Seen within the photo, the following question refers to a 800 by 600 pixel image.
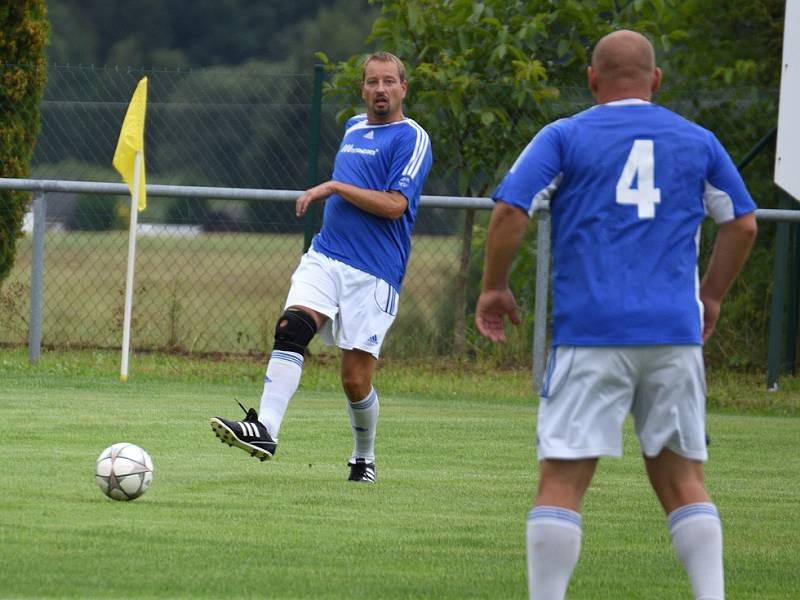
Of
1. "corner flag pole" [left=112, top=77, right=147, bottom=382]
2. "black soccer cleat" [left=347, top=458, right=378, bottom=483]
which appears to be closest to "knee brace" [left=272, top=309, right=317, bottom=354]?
"black soccer cleat" [left=347, top=458, right=378, bottom=483]

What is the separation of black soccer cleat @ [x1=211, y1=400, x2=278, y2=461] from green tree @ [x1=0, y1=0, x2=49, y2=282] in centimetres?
706

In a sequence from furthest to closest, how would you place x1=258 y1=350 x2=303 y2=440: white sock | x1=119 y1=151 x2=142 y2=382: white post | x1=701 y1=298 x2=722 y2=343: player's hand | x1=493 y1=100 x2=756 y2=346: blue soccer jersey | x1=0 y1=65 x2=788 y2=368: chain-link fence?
x1=0 y1=65 x2=788 y2=368: chain-link fence, x1=119 y1=151 x2=142 y2=382: white post, x1=258 y1=350 x2=303 y2=440: white sock, x1=701 y1=298 x2=722 y2=343: player's hand, x1=493 y1=100 x2=756 y2=346: blue soccer jersey

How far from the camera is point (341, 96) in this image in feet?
45.7

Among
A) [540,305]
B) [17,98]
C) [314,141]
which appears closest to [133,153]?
[314,141]

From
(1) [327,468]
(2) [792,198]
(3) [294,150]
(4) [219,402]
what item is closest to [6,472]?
(1) [327,468]

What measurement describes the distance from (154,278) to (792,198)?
266 inches

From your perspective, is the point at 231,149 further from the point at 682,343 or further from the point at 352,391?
the point at 682,343

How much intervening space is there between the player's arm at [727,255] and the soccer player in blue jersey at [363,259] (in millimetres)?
3044

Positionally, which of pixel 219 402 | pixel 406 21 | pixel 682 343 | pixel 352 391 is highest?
pixel 406 21

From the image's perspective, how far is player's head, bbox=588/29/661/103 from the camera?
4.79m

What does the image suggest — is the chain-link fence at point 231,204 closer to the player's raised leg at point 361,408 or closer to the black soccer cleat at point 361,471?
the player's raised leg at point 361,408

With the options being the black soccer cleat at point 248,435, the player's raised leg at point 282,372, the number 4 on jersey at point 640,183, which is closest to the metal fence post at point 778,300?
the player's raised leg at point 282,372

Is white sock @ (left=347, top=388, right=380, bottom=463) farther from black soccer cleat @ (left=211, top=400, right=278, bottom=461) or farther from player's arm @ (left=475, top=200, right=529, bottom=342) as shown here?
player's arm @ (left=475, top=200, right=529, bottom=342)

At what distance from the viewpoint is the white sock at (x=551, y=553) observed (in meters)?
4.55
